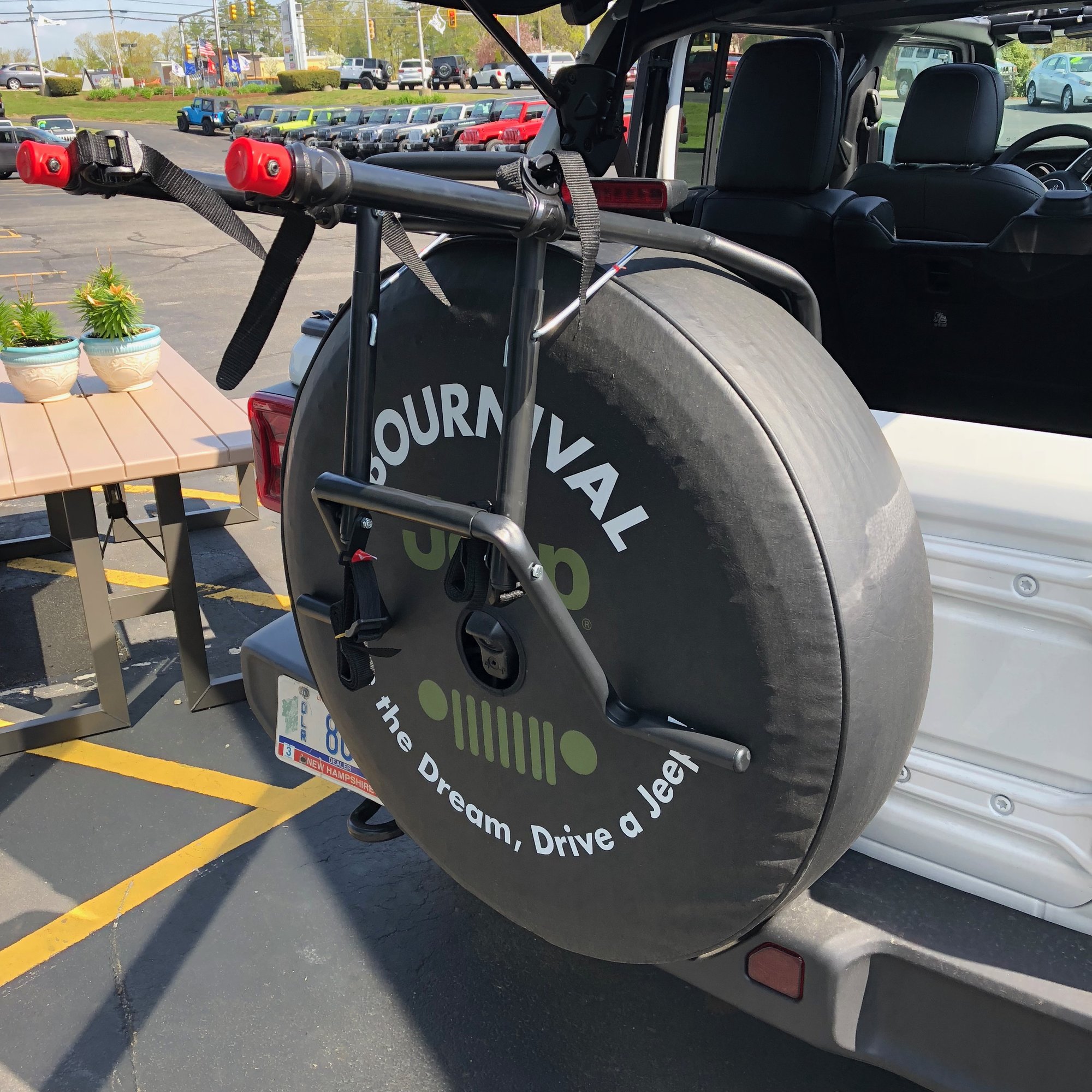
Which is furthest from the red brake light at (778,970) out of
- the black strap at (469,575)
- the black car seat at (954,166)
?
the black car seat at (954,166)

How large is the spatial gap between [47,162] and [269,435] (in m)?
1.92

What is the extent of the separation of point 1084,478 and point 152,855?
2528mm

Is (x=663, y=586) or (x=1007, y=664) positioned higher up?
(x=663, y=586)

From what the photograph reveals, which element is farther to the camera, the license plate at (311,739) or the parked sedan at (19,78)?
the parked sedan at (19,78)

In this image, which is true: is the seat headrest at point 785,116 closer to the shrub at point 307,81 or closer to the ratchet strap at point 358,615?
the ratchet strap at point 358,615

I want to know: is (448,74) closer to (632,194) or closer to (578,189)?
(632,194)

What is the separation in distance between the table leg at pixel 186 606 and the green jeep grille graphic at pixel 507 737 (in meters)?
2.05

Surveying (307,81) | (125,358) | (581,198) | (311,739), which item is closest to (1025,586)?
(581,198)

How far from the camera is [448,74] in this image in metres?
57.2

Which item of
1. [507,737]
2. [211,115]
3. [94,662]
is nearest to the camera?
[507,737]

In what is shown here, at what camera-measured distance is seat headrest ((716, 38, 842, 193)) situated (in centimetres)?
289

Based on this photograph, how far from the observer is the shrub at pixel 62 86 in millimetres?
68312

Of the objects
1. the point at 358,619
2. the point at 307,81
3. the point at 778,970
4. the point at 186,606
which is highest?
the point at 358,619

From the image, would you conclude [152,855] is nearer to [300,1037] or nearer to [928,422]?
[300,1037]
